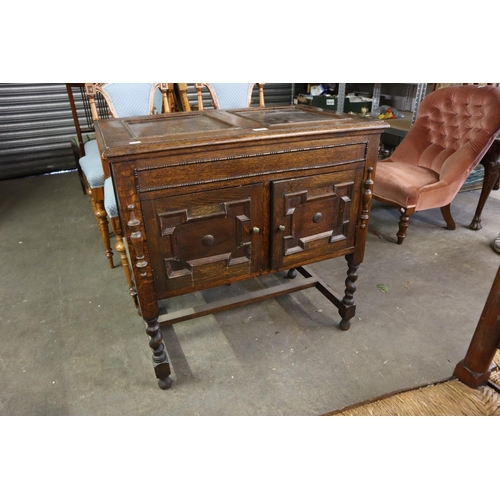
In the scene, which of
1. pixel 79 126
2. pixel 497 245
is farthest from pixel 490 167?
pixel 79 126

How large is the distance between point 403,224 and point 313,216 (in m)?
1.45

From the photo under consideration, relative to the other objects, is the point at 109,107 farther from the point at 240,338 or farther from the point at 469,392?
Result: the point at 469,392

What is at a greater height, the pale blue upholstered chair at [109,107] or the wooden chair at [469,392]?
the pale blue upholstered chair at [109,107]

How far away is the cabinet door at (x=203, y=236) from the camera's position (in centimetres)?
128

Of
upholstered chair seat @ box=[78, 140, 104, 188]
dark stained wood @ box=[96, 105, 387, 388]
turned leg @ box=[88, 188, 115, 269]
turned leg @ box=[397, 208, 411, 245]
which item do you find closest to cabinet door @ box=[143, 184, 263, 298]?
dark stained wood @ box=[96, 105, 387, 388]

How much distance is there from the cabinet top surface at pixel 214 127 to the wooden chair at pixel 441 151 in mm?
1221

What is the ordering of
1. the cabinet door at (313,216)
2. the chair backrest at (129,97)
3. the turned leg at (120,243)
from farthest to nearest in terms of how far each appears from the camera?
the chair backrest at (129,97), the turned leg at (120,243), the cabinet door at (313,216)

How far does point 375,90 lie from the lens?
4.59 meters

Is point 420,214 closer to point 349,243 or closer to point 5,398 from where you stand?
point 349,243

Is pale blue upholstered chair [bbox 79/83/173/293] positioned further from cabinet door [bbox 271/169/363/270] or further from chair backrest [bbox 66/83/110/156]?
cabinet door [bbox 271/169/363/270]

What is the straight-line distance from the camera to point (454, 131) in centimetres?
286

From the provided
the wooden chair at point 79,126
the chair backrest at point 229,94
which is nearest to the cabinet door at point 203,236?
the chair backrest at point 229,94

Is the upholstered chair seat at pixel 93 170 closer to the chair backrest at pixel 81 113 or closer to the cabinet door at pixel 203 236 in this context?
the chair backrest at pixel 81 113
